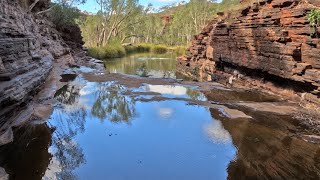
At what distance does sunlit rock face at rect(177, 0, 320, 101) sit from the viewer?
49.8ft

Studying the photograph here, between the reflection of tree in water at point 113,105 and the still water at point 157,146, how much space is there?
45 mm

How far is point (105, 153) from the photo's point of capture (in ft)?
29.9

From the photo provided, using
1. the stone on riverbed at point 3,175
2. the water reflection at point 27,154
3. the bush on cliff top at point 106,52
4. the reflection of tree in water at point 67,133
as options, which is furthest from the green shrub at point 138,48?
the stone on riverbed at point 3,175

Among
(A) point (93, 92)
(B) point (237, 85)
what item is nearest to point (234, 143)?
Result: (A) point (93, 92)

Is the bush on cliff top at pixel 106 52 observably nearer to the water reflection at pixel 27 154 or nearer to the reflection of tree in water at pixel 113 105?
the reflection of tree in water at pixel 113 105

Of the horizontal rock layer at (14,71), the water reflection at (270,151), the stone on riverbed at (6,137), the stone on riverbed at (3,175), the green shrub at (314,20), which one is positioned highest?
the green shrub at (314,20)

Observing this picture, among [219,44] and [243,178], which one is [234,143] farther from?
[219,44]

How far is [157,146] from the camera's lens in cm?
977

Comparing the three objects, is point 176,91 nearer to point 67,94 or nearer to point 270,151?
point 67,94

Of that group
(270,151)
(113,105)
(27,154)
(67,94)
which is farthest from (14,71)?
(270,151)

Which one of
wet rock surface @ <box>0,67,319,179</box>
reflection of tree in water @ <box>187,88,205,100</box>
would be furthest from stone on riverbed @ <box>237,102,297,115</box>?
reflection of tree in water @ <box>187,88,205,100</box>

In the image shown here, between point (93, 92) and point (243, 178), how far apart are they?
40.7 ft

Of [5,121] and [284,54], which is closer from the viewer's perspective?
[5,121]

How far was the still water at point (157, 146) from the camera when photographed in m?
7.91
